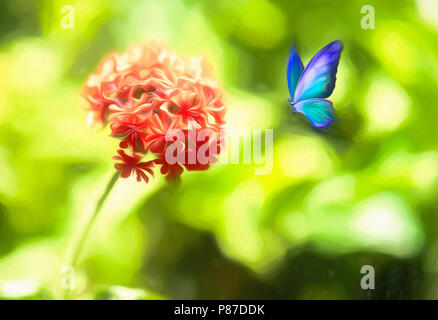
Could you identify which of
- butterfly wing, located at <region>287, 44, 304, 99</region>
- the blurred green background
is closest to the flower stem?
the blurred green background

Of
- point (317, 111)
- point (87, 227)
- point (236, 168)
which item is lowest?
point (87, 227)

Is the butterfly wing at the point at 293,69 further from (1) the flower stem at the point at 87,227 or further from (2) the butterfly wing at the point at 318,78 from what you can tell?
(1) the flower stem at the point at 87,227

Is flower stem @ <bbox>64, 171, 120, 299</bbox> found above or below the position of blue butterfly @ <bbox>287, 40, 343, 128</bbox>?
below

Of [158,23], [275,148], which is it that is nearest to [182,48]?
[158,23]

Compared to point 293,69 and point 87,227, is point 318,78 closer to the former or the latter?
point 293,69

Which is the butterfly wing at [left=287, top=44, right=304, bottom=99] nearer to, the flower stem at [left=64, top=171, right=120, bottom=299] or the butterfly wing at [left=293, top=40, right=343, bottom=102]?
the butterfly wing at [left=293, top=40, right=343, bottom=102]

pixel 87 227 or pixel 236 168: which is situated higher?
pixel 236 168

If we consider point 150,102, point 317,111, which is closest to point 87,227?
point 150,102
